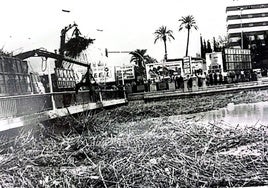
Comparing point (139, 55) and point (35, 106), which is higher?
point (139, 55)

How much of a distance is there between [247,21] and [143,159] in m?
1.29

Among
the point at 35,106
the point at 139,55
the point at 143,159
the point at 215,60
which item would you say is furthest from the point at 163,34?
the point at 35,106

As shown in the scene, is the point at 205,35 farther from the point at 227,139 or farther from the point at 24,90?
the point at 24,90

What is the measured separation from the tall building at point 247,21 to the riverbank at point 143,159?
75cm

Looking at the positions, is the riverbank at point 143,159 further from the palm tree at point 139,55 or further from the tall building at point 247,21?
the palm tree at point 139,55

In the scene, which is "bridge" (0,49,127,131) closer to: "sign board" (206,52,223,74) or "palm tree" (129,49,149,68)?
"palm tree" (129,49,149,68)

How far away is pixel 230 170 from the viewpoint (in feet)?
8.13

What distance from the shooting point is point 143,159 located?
2.65 m

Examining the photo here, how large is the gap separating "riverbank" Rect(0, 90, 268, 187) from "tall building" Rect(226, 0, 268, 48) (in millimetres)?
746

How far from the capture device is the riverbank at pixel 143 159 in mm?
2436

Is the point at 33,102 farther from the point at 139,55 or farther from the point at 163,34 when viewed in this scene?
the point at 163,34

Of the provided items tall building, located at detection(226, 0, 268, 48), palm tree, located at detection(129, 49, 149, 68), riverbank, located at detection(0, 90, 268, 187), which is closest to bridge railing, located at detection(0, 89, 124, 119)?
palm tree, located at detection(129, 49, 149, 68)

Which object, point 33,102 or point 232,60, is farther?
point 33,102

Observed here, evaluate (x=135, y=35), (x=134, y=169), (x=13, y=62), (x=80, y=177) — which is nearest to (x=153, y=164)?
(x=134, y=169)
